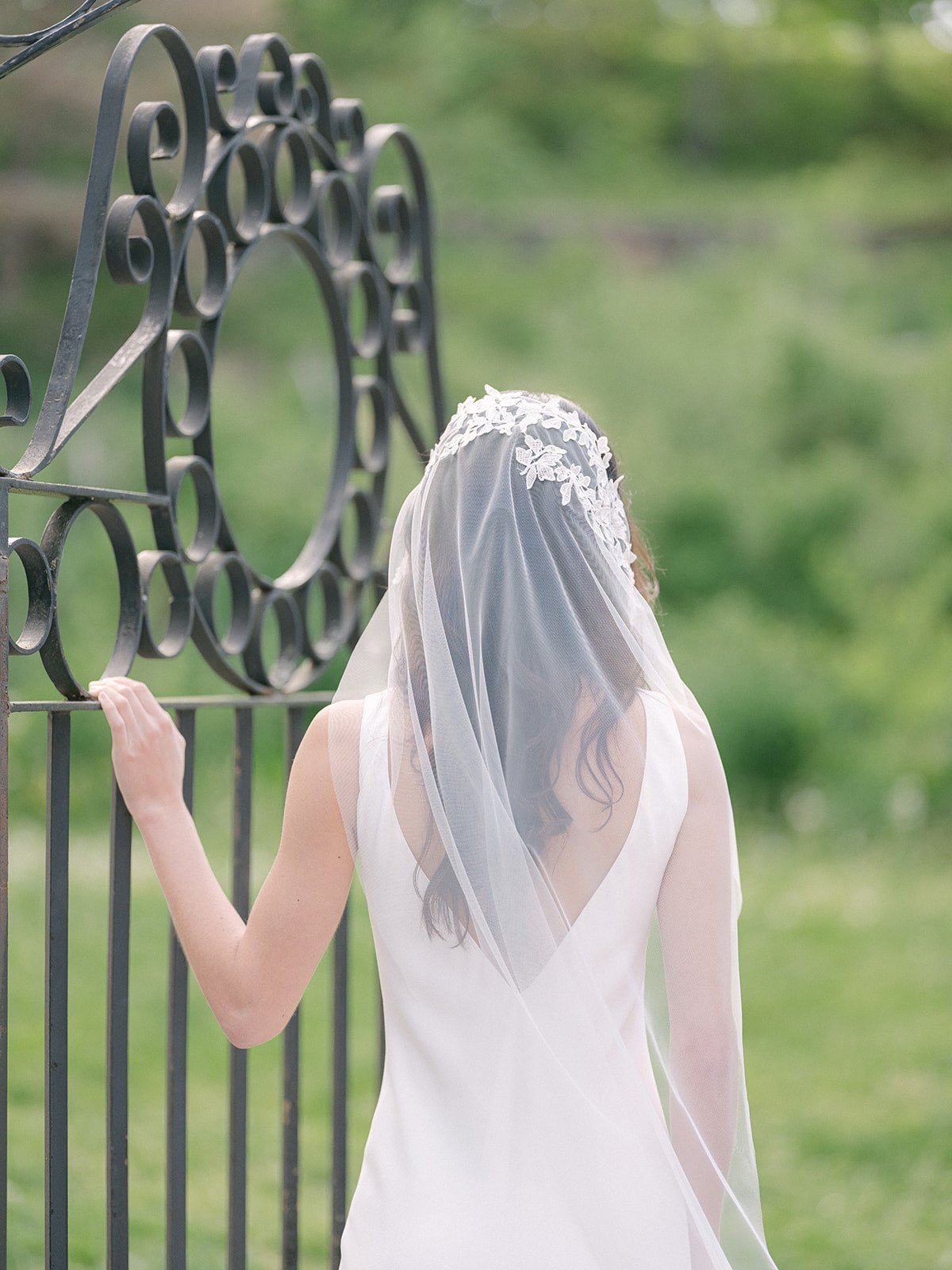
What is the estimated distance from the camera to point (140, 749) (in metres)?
1.68

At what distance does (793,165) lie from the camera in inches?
574

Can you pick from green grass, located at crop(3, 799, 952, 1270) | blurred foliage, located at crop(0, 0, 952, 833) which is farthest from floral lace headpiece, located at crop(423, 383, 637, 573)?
blurred foliage, located at crop(0, 0, 952, 833)

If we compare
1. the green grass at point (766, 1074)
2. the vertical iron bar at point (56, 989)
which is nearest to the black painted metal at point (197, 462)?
the vertical iron bar at point (56, 989)

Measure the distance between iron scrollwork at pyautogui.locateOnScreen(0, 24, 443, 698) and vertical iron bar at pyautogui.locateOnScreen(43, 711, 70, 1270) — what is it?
10 centimetres

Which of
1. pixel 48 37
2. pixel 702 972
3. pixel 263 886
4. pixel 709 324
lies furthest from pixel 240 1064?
pixel 709 324

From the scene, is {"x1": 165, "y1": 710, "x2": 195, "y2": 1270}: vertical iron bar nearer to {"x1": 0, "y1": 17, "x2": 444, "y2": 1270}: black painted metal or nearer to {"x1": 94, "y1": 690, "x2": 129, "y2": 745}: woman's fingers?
{"x1": 0, "y1": 17, "x2": 444, "y2": 1270}: black painted metal

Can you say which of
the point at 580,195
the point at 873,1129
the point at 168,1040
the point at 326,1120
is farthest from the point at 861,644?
the point at 168,1040

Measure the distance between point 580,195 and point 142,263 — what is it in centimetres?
1297

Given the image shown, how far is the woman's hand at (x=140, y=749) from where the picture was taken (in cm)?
167

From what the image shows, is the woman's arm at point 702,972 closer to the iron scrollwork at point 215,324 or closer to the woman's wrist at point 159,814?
the woman's wrist at point 159,814

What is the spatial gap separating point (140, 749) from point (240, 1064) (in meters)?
0.60

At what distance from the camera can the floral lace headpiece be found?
4.89 feet

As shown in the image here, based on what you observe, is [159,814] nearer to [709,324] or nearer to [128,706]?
[128,706]

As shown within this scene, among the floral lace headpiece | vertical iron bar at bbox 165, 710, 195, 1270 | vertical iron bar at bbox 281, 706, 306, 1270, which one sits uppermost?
the floral lace headpiece
